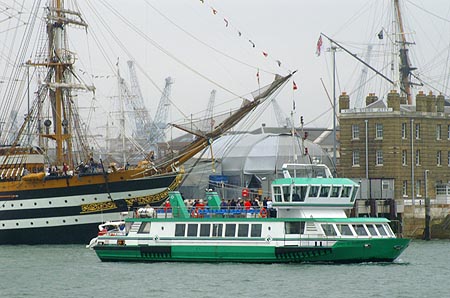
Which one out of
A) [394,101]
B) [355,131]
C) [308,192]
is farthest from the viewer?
[355,131]

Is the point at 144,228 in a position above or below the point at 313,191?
below

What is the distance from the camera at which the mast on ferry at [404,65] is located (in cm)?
11525

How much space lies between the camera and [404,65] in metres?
120

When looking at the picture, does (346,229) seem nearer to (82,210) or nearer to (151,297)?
(151,297)

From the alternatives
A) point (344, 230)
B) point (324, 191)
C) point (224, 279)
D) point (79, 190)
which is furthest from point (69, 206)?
point (224, 279)

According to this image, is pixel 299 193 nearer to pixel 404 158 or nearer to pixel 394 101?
pixel 404 158

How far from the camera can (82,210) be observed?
3346 inches

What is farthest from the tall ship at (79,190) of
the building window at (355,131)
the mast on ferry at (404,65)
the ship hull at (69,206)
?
the mast on ferry at (404,65)

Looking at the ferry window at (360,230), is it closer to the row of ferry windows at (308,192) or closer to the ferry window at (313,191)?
the row of ferry windows at (308,192)

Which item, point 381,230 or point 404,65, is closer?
point 381,230

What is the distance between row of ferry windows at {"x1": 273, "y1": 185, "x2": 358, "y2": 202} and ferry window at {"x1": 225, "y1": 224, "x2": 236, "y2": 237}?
2586 millimetres

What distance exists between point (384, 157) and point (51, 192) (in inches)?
1062

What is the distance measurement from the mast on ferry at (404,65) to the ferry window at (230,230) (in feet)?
181

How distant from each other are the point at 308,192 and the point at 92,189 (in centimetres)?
2657
